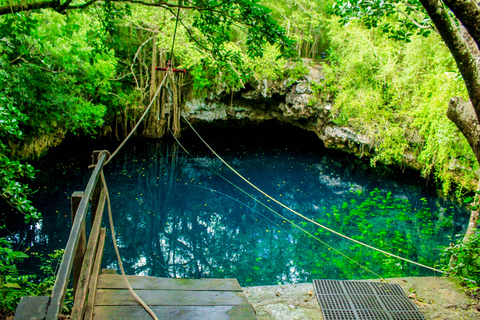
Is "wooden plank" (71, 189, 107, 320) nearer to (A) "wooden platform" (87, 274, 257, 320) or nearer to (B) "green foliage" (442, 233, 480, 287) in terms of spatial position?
(A) "wooden platform" (87, 274, 257, 320)

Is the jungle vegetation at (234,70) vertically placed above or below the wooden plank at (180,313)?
above

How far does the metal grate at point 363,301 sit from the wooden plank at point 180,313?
118 cm

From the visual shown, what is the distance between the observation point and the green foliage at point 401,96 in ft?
22.4

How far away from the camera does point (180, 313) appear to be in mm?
2045

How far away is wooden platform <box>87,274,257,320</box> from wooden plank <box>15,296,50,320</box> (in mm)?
957

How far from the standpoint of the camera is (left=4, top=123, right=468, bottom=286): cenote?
17.9 ft

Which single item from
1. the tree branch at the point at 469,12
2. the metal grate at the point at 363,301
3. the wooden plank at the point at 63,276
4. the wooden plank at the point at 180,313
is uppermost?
the tree branch at the point at 469,12

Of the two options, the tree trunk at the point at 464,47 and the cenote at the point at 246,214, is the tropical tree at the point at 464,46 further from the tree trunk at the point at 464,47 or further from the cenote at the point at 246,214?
the cenote at the point at 246,214

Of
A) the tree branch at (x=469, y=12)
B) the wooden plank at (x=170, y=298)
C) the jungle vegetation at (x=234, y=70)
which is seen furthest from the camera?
the jungle vegetation at (x=234, y=70)

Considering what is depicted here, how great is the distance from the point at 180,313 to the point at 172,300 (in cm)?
15

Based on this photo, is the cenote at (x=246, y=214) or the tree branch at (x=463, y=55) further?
the cenote at (x=246, y=214)

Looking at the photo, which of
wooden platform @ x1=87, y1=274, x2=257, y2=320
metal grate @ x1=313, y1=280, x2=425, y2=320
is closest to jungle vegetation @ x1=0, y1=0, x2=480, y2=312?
wooden platform @ x1=87, y1=274, x2=257, y2=320

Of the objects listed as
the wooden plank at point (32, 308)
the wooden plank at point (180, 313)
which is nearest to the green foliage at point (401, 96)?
the wooden plank at point (180, 313)

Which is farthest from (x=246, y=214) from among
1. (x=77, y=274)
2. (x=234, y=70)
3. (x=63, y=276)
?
(x=63, y=276)
